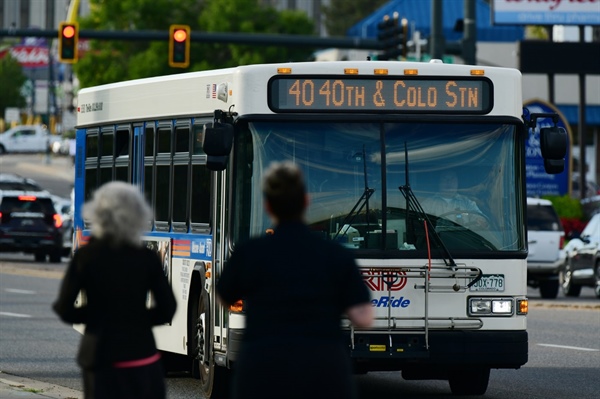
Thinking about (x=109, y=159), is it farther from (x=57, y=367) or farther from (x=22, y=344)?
(x=22, y=344)

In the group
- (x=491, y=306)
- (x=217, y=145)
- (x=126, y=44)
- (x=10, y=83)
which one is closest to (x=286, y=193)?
(x=217, y=145)

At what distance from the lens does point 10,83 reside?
447ft

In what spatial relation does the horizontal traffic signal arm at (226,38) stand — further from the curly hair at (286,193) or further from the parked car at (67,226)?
the curly hair at (286,193)

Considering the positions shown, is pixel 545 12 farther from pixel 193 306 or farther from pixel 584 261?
pixel 193 306

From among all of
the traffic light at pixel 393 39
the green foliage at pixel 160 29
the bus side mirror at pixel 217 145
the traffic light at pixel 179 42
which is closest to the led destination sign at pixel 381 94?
the bus side mirror at pixel 217 145

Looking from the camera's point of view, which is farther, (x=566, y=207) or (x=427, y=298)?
(x=566, y=207)

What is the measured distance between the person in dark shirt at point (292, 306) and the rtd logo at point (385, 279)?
218 inches

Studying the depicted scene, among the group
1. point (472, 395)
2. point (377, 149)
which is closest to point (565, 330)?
point (472, 395)

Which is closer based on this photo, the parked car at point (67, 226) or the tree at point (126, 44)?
the parked car at point (67, 226)

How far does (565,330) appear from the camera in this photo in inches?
793

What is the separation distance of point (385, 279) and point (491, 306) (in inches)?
32.6

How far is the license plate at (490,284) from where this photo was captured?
1175cm

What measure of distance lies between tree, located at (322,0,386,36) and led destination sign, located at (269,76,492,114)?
121398 mm

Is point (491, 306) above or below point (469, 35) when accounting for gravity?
below
